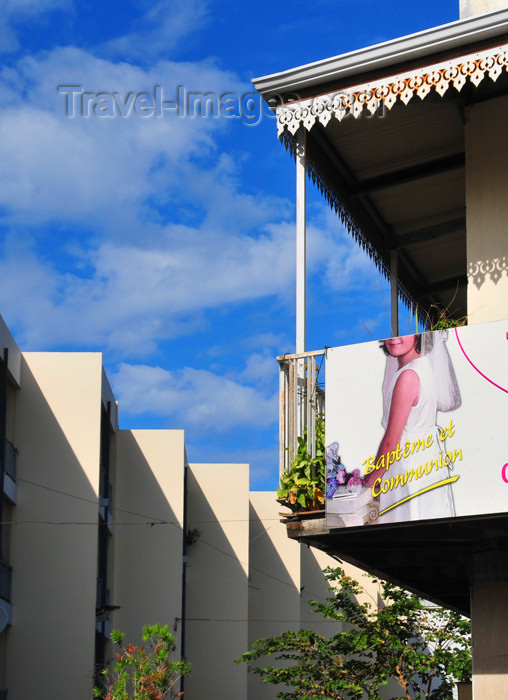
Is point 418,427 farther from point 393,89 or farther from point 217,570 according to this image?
point 217,570

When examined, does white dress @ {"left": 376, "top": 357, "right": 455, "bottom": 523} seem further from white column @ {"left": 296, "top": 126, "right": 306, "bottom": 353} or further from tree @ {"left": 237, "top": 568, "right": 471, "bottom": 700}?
tree @ {"left": 237, "top": 568, "right": 471, "bottom": 700}

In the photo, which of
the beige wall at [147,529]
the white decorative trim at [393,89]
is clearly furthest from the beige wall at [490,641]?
the beige wall at [147,529]

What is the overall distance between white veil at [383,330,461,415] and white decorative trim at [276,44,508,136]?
2.11 m

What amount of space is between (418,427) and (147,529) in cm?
2675

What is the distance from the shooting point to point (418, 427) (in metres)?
8.36

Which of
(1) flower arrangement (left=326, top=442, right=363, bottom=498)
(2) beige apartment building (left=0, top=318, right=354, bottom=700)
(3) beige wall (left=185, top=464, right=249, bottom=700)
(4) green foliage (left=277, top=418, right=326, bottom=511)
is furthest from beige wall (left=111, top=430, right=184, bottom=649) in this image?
(1) flower arrangement (left=326, top=442, right=363, bottom=498)

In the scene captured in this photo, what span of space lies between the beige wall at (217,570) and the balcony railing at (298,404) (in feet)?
98.2

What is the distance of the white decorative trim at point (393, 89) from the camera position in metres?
8.96

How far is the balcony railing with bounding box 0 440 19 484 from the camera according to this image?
2703 cm

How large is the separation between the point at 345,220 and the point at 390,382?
12.9 feet

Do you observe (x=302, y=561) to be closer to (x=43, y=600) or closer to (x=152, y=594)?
(x=152, y=594)

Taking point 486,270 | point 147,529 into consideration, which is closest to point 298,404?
point 486,270

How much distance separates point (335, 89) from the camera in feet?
31.4

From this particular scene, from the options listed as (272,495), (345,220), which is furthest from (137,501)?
(345,220)
